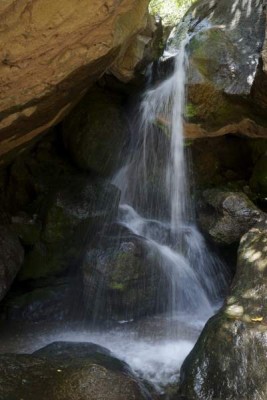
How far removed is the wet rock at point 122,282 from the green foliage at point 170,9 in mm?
5845

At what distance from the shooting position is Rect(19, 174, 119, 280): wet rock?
729 centimetres

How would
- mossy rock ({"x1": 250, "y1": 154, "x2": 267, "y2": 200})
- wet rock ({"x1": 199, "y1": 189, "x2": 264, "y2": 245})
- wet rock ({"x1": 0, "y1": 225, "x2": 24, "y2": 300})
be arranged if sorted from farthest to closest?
mossy rock ({"x1": 250, "y1": 154, "x2": 267, "y2": 200}) → wet rock ({"x1": 199, "y1": 189, "x2": 264, "y2": 245}) → wet rock ({"x1": 0, "y1": 225, "x2": 24, "y2": 300})

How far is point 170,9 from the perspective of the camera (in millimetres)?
10211

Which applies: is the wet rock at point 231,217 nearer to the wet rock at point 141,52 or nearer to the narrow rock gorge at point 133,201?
the narrow rock gorge at point 133,201

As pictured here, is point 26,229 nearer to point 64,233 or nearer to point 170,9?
point 64,233

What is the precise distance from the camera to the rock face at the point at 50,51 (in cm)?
399

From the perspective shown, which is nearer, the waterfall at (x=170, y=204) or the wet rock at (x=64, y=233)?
the waterfall at (x=170, y=204)

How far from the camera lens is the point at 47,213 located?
743cm

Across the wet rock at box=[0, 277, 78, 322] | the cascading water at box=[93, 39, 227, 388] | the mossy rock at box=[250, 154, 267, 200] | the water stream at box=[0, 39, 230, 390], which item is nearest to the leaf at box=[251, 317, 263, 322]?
the water stream at box=[0, 39, 230, 390]

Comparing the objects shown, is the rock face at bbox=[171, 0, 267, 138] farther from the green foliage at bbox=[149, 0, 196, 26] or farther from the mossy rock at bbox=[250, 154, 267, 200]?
the green foliage at bbox=[149, 0, 196, 26]

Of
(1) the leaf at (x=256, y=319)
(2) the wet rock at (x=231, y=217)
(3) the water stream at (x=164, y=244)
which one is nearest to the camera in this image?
(1) the leaf at (x=256, y=319)

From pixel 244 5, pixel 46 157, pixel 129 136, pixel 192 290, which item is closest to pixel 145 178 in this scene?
pixel 129 136

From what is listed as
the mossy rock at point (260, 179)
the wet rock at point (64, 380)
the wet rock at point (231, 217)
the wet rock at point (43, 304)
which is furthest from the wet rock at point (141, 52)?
the wet rock at point (64, 380)

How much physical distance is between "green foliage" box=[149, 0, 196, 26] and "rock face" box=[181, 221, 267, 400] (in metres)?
7.15
